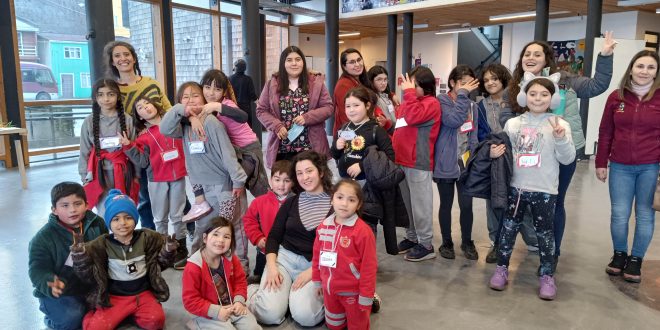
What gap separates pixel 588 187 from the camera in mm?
5359

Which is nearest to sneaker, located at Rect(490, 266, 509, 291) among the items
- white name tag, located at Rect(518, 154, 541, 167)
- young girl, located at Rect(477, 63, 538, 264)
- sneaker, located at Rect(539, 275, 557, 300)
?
sneaker, located at Rect(539, 275, 557, 300)

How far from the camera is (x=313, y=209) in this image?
2.46 meters

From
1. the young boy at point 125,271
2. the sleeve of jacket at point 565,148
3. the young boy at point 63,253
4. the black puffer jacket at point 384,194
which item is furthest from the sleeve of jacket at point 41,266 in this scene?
the sleeve of jacket at point 565,148

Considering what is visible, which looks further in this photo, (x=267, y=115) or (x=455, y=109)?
(x=267, y=115)

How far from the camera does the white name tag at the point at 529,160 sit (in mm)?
2598

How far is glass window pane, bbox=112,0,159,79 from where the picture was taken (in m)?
8.09

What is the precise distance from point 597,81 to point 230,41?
8.85 m

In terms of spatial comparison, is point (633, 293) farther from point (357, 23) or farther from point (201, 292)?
point (357, 23)

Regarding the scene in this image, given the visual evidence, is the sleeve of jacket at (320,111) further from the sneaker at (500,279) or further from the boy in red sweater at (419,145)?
the sneaker at (500,279)

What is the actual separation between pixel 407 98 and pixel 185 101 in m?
1.35

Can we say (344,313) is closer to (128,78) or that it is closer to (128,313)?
(128,313)

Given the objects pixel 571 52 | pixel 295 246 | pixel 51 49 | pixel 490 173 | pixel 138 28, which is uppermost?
pixel 138 28

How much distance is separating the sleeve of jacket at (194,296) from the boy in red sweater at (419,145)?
1518mm

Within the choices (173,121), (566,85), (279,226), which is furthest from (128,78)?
(566,85)
